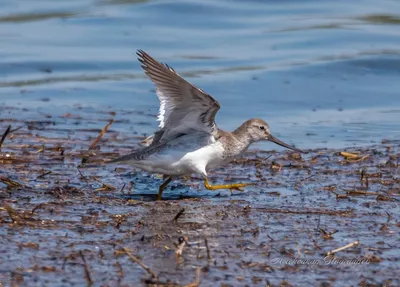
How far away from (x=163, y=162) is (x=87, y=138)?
2442 mm

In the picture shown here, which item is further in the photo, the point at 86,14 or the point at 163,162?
the point at 86,14

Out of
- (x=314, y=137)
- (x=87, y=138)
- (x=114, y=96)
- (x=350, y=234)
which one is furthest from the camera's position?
(x=114, y=96)

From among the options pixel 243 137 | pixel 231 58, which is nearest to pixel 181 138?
pixel 243 137

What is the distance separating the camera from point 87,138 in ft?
33.5

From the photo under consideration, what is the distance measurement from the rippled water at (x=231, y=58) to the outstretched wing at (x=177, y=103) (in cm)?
273

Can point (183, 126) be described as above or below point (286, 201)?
above

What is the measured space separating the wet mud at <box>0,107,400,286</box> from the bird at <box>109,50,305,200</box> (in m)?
0.27

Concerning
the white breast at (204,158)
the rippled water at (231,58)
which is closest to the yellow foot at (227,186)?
the white breast at (204,158)

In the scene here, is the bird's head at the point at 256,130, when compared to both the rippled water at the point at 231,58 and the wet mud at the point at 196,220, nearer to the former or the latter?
the wet mud at the point at 196,220

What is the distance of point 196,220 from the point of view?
23.1ft

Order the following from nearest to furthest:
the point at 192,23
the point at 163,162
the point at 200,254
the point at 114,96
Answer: the point at 200,254 → the point at 163,162 → the point at 114,96 → the point at 192,23

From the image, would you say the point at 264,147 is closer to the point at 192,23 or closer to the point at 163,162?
the point at 163,162

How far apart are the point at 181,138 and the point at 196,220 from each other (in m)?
1.33

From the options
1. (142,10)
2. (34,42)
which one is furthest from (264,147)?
(142,10)
